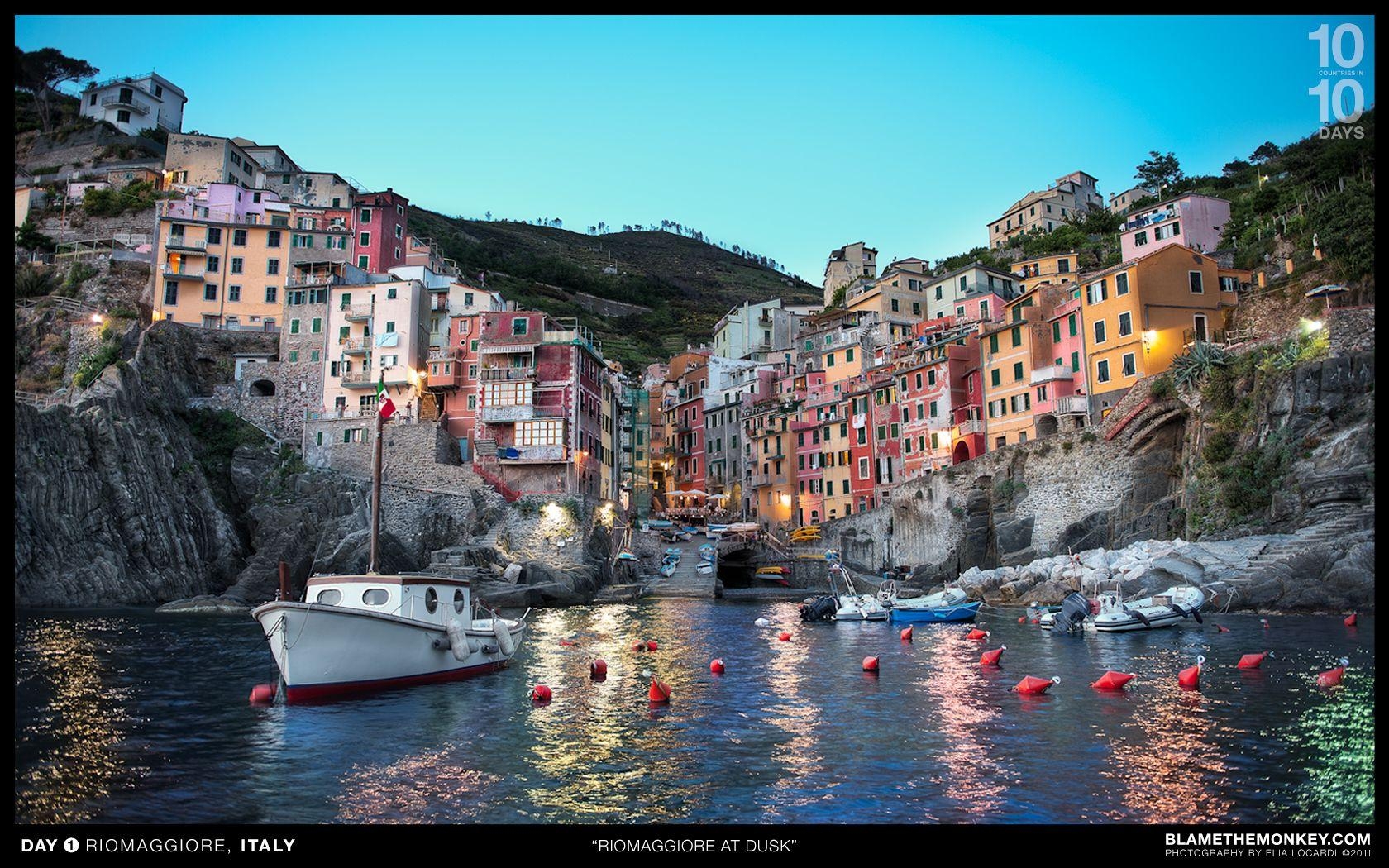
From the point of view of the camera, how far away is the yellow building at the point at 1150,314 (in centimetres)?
4709

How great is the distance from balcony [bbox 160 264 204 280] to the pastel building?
3798 cm

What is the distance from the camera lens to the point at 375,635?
1994 cm

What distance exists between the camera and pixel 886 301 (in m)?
83.1

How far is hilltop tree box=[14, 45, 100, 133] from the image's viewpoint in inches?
3876

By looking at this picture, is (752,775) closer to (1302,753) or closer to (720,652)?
(1302,753)

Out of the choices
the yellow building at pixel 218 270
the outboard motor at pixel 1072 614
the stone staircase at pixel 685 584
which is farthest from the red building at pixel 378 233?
the outboard motor at pixel 1072 614

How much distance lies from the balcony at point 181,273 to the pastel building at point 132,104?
38.0 metres

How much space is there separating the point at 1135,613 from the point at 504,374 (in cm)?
4198

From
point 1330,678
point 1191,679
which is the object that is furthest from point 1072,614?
point 1330,678

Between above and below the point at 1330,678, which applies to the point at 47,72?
above

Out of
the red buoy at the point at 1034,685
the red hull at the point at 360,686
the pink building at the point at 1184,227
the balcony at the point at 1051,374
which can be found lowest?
the red hull at the point at 360,686

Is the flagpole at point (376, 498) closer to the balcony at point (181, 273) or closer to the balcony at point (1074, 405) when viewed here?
the balcony at point (1074, 405)

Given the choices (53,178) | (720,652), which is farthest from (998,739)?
(53,178)

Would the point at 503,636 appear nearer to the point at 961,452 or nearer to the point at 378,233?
the point at 961,452
